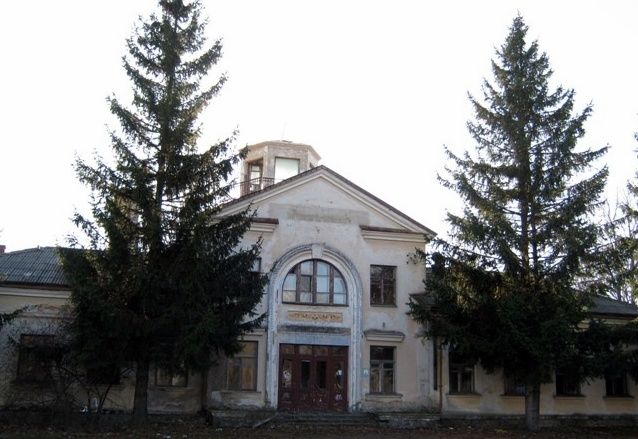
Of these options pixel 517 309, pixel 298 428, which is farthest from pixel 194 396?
pixel 517 309

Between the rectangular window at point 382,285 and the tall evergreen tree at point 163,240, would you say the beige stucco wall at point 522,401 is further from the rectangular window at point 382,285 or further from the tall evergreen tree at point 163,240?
the tall evergreen tree at point 163,240

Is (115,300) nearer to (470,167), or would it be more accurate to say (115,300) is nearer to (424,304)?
(424,304)

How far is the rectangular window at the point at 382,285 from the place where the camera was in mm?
26484

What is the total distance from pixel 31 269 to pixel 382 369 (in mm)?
14021

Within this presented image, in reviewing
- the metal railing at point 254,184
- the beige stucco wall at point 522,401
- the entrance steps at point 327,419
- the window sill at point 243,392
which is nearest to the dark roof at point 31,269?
the window sill at point 243,392

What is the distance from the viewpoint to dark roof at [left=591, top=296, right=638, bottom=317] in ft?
93.4

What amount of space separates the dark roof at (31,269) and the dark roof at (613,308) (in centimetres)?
2171

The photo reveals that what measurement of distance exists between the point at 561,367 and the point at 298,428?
9.28 metres

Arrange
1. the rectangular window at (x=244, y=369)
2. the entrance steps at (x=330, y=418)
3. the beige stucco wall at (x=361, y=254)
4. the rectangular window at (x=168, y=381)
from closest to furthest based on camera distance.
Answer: the entrance steps at (x=330, y=418), the rectangular window at (x=168, y=381), the rectangular window at (x=244, y=369), the beige stucco wall at (x=361, y=254)

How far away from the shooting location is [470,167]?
24.2 m

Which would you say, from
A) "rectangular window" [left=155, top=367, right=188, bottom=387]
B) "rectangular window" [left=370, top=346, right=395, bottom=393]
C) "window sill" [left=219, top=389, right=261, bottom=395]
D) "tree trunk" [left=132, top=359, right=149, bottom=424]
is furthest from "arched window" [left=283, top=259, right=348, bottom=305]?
"tree trunk" [left=132, top=359, right=149, bottom=424]

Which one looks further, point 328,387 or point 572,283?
point 328,387

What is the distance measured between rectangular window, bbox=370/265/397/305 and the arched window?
1276 mm

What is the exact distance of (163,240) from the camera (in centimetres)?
1986
